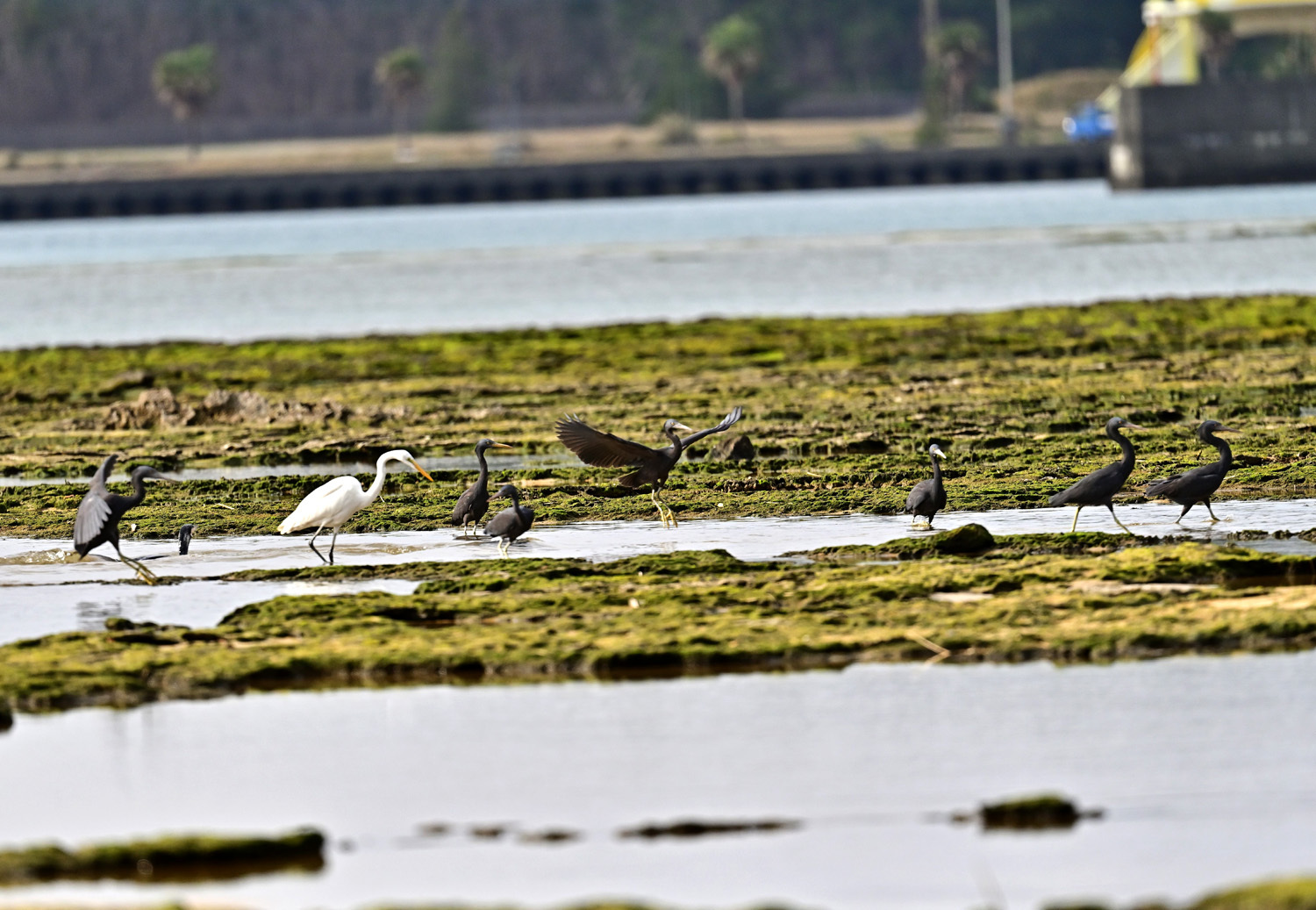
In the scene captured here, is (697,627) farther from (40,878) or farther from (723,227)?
(723,227)

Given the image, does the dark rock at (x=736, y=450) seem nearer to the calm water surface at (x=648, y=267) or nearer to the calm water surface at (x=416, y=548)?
the calm water surface at (x=416, y=548)

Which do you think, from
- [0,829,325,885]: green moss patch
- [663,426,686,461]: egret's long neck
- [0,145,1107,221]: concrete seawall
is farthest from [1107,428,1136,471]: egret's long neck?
[0,145,1107,221]: concrete seawall

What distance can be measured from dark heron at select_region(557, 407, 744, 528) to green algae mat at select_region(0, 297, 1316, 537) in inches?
33.6

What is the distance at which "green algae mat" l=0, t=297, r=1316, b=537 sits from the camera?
1872 cm

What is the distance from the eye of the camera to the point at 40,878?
8742mm

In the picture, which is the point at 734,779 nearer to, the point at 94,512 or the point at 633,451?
the point at 94,512

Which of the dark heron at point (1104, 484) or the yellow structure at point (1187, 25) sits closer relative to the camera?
the dark heron at point (1104, 484)

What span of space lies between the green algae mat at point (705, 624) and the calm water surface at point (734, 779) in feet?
0.97

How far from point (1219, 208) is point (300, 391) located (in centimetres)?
7862

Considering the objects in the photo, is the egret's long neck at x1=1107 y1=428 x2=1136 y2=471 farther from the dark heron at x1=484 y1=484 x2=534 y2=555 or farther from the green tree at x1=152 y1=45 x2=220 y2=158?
the green tree at x1=152 y1=45 x2=220 y2=158

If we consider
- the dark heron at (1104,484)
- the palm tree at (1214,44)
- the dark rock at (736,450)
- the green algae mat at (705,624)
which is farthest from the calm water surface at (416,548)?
the palm tree at (1214,44)

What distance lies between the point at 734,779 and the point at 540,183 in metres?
140

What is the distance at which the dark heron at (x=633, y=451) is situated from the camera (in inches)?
628

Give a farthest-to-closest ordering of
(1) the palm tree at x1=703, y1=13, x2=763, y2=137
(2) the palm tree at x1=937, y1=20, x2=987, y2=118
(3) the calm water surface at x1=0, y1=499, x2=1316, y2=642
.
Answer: (1) the palm tree at x1=703, y1=13, x2=763, y2=137
(2) the palm tree at x1=937, y1=20, x2=987, y2=118
(3) the calm water surface at x1=0, y1=499, x2=1316, y2=642
